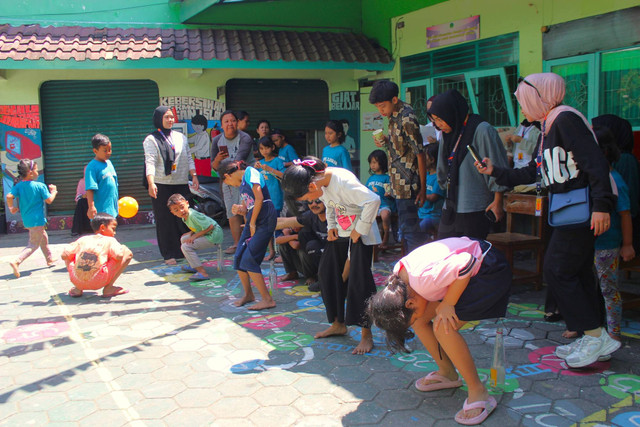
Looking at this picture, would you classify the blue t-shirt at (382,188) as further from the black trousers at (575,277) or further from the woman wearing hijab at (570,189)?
the black trousers at (575,277)

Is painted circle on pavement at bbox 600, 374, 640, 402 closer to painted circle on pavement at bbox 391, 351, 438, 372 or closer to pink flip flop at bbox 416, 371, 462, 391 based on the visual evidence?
pink flip flop at bbox 416, 371, 462, 391

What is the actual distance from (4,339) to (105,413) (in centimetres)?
193

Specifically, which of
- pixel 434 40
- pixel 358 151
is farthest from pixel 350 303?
pixel 358 151

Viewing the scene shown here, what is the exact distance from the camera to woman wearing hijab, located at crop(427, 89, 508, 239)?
13.3 ft

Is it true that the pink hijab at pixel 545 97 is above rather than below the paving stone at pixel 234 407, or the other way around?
above

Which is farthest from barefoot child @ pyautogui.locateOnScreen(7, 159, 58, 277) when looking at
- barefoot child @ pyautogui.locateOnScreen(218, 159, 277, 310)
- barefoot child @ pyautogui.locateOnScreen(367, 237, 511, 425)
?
barefoot child @ pyautogui.locateOnScreen(367, 237, 511, 425)

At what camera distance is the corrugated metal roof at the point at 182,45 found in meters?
8.74

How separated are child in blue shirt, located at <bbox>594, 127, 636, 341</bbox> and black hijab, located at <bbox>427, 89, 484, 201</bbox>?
0.87 metres

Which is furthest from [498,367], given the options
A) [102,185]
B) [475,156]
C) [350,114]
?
[350,114]

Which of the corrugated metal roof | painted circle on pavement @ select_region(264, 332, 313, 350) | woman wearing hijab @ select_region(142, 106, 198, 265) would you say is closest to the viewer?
painted circle on pavement @ select_region(264, 332, 313, 350)

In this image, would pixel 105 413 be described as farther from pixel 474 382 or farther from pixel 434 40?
pixel 434 40

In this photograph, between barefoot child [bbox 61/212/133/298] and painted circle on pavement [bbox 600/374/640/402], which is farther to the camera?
barefoot child [bbox 61/212/133/298]

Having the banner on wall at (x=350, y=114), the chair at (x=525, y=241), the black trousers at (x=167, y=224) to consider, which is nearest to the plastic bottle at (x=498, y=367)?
the chair at (x=525, y=241)

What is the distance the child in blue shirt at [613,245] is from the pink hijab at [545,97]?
53 cm
